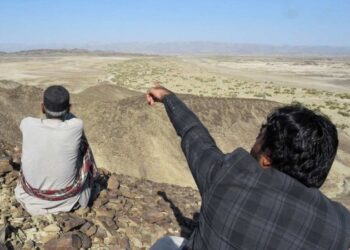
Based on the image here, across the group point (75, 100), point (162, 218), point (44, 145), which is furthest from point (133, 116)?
point (44, 145)

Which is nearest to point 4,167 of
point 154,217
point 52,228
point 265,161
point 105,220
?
point 52,228

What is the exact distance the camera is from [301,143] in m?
1.90

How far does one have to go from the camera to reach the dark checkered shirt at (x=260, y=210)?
6.36ft

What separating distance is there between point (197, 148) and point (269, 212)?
1.40ft

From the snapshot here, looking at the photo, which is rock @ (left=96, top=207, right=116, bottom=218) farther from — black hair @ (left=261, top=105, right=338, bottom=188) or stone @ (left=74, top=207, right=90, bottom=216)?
black hair @ (left=261, top=105, right=338, bottom=188)

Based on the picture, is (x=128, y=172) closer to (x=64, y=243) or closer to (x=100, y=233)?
(x=100, y=233)

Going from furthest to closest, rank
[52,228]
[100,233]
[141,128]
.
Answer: [141,128] → [100,233] → [52,228]

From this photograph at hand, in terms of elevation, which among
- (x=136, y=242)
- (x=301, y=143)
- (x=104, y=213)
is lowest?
(x=136, y=242)

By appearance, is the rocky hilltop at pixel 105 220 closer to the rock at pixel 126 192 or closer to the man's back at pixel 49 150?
the rock at pixel 126 192

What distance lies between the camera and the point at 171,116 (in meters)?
2.37

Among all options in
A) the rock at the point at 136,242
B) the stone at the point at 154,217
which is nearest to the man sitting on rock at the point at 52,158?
the rock at the point at 136,242

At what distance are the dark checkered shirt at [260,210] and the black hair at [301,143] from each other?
48 millimetres

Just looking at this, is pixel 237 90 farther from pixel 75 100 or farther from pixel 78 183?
pixel 78 183

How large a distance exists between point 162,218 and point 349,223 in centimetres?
405
